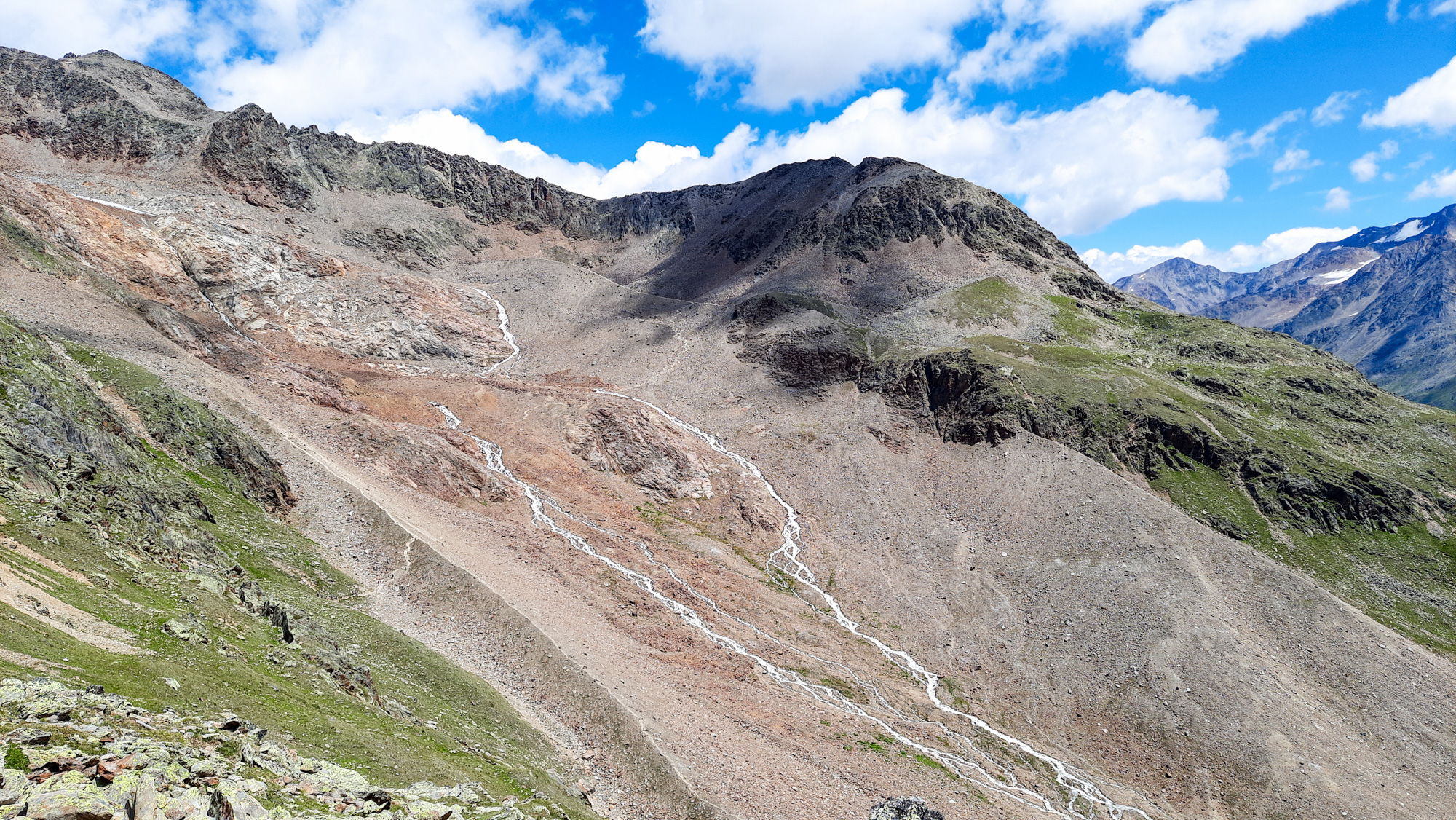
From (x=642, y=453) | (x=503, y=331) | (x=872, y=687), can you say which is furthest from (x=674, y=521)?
(x=503, y=331)

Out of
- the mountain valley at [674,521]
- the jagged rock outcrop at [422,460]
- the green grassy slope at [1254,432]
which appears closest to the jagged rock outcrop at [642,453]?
the mountain valley at [674,521]

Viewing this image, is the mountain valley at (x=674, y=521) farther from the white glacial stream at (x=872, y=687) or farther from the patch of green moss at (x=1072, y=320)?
the patch of green moss at (x=1072, y=320)

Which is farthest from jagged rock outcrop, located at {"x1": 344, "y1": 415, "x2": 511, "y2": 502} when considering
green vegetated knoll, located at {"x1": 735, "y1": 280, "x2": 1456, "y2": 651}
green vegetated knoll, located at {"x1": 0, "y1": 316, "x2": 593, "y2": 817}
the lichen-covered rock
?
green vegetated knoll, located at {"x1": 735, "y1": 280, "x2": 1456, "y2": 651}

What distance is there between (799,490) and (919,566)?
17318mm

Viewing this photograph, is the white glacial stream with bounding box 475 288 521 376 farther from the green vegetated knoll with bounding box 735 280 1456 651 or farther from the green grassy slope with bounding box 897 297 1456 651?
the green grassy slope with bounding box 897 297 1456 651

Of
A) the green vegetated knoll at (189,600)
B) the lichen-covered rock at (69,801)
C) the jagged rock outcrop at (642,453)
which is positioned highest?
the jagged rock outcrop at (642,453)

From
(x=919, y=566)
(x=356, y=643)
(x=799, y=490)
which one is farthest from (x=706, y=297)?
(x=356, y=643)

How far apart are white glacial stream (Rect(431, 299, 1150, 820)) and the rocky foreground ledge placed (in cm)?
3390

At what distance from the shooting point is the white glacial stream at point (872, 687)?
4419cm

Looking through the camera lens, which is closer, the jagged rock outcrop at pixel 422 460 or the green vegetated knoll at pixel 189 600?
the green vegetated knoll at pixel 189 600

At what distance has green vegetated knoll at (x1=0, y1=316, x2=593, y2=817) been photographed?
19.6m

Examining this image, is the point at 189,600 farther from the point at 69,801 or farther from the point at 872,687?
the point at 872,687

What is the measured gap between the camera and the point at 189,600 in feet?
83.9

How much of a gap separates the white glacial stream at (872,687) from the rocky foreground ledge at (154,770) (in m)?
33.9
